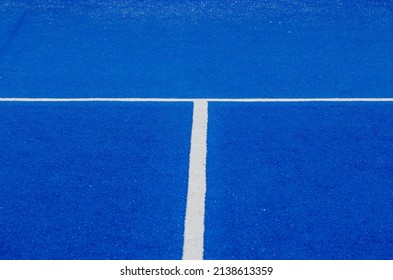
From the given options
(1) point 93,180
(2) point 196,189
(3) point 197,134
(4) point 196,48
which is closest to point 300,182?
(2) point 196,189

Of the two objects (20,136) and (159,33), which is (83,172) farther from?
(159,33)

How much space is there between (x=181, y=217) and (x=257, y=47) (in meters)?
4.41

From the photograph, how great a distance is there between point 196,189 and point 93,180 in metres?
0.86

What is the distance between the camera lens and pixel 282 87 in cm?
708

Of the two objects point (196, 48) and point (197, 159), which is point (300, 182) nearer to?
point (197, 159)

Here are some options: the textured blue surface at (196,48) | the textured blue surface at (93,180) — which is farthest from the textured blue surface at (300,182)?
the textured blue surface at (196,48)

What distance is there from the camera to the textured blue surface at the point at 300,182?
4.28 m

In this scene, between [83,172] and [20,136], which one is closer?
[83,172]

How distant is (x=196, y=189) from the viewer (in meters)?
4.98

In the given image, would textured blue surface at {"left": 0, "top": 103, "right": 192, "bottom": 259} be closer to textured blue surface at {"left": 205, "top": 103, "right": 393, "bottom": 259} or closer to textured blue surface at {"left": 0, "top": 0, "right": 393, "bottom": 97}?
textured blue surface at {"left": 205, "top": 103, "right": 393, "bottom": 259}

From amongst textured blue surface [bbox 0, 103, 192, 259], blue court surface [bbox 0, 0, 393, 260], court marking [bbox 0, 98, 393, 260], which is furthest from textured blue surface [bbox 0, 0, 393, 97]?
textured blue surface [bbox 0, 103, 192, 259]

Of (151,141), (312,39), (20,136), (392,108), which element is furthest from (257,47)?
(20,136)

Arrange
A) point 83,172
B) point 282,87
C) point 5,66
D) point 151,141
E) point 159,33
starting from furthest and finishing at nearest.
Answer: point 159,33 < point 5,66 < point 282,87 < point 151,141 < point 83,172

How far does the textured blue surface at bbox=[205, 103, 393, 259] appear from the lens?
14.0 feet
